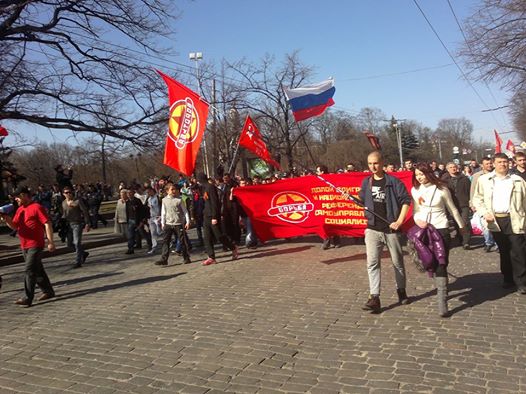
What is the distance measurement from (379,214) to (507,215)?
1.91m

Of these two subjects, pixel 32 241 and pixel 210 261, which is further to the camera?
pixel 210 261

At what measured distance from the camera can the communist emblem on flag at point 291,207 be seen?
10930mm

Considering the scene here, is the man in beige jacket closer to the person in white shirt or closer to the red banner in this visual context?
the red banner

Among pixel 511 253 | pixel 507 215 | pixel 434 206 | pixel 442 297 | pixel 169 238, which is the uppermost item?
pixel 434 206

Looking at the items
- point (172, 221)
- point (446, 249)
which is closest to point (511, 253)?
point (446, 249)

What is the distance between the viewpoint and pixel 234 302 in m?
6.74

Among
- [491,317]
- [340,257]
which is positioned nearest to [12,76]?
[340,257]

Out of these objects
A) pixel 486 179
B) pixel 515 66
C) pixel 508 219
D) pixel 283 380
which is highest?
pixel 515 66

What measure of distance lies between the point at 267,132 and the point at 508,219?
23219 millimetres

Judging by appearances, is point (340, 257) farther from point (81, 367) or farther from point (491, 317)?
point (81, 367)

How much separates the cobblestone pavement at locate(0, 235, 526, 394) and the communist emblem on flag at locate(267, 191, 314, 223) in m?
2.40

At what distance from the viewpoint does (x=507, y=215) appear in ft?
20.8

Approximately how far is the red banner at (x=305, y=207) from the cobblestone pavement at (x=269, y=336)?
6.26 ft

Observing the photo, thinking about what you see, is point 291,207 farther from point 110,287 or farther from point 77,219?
point 77,219
